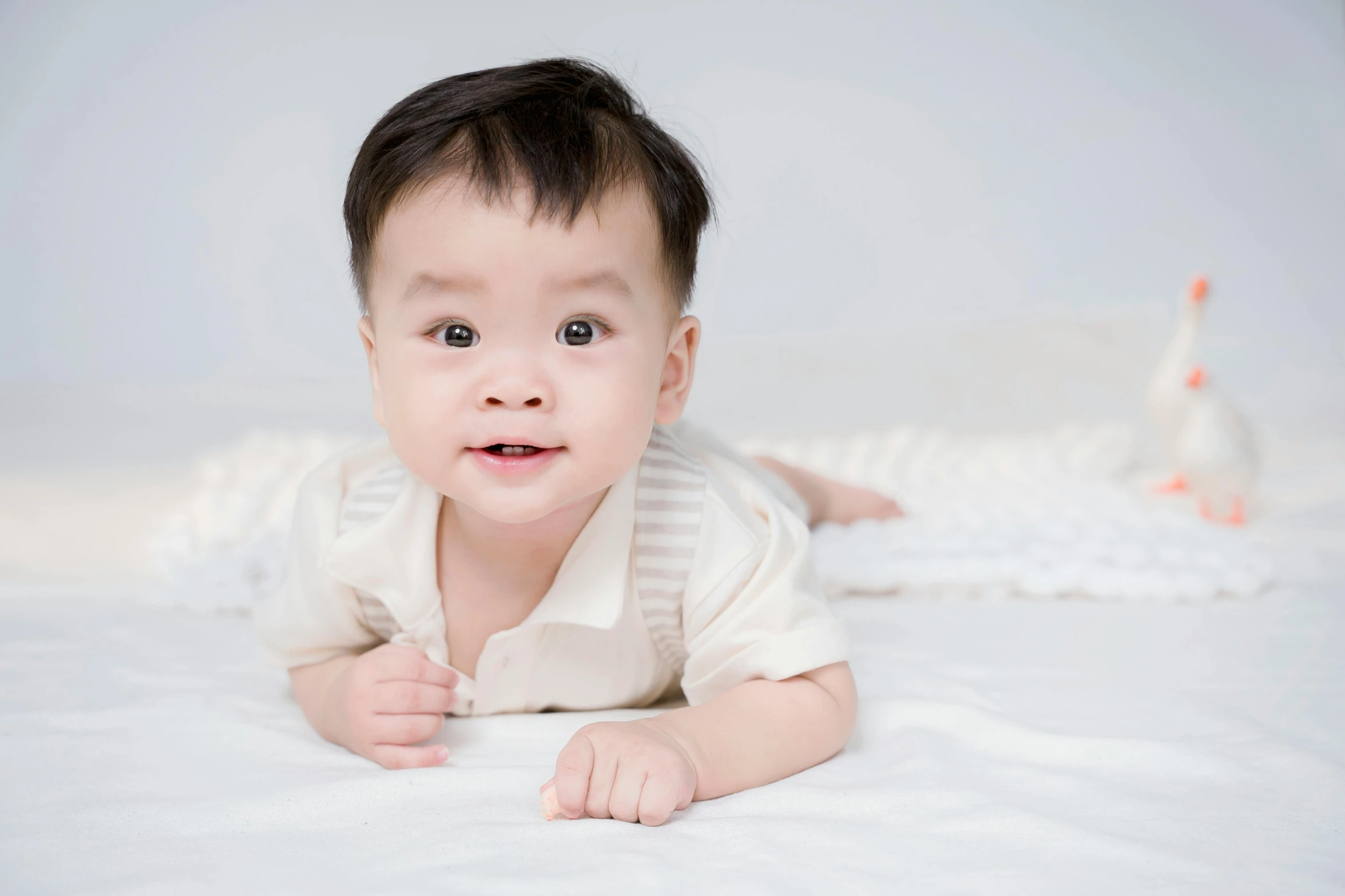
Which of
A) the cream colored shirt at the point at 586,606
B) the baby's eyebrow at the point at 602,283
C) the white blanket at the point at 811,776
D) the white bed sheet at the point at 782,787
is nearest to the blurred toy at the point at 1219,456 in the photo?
the white blanket at the point at 811,776

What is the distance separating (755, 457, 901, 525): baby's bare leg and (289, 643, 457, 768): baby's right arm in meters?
0.78

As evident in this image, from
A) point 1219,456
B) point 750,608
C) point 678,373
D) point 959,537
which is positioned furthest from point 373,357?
point 1219,456

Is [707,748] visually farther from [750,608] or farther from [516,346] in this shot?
[516,346]

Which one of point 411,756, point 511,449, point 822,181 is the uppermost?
point 822,181

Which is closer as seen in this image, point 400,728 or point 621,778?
point 621,778

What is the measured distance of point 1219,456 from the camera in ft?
5.76

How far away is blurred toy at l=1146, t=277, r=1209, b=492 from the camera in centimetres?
184

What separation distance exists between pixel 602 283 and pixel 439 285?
117mm

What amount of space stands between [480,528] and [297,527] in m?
0.17

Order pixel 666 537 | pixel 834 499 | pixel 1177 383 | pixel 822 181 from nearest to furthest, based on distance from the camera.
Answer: pixel 666 537 < pixel 834 499 < pixel 1177 383 < pixel 822 181

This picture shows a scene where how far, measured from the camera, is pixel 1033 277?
10.1ft

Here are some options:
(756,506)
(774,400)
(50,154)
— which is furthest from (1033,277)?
(50,154)

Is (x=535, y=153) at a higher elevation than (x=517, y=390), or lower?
higher

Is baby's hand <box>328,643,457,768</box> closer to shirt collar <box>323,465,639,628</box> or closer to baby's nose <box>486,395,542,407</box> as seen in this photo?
shirt collar <box>323,465,639,628</box>
